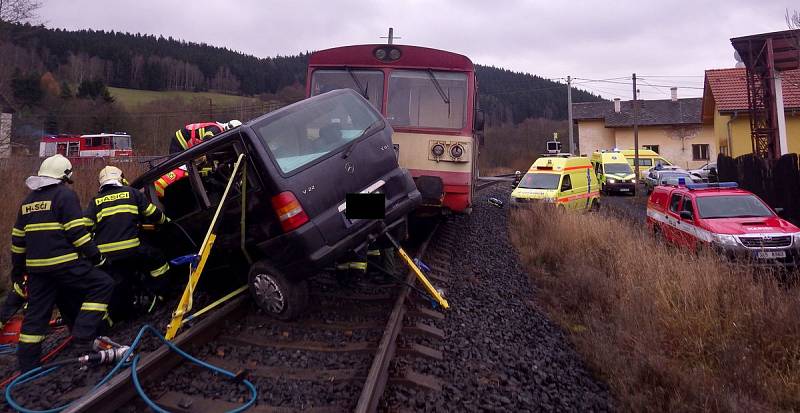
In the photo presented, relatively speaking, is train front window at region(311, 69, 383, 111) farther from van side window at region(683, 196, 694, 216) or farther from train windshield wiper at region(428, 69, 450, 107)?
van side window at region(683, 196, 694, 216)

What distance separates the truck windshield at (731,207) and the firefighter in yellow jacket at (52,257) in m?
9.53

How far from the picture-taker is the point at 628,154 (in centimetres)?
3803

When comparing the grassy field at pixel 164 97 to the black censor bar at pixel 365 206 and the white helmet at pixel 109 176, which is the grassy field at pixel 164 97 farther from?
the black censor bar at pixel 365 206

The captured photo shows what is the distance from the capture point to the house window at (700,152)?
140ft

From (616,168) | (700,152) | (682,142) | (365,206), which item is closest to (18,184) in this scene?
(365,206)

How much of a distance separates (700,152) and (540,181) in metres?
33.8

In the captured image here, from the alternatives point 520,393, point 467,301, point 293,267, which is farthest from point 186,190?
point 520,393

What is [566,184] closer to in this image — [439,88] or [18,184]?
[439,88]

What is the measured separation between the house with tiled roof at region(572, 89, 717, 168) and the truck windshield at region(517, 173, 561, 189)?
29958 mm

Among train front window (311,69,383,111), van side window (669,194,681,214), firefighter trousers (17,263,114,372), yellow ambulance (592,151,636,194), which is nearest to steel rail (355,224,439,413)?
firefighter trousers (17,263,114,372)

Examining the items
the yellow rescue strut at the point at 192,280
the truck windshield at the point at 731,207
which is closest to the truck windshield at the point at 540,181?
the truck windshield at the point at 731,207

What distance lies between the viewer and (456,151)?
7473 millimetres

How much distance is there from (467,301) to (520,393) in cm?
199

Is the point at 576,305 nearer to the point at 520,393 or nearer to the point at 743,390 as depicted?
the point at 743,390
